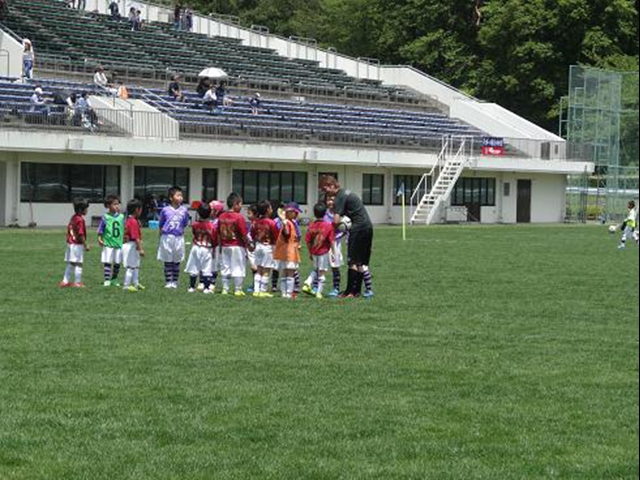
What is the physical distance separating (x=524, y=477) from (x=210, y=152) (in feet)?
130

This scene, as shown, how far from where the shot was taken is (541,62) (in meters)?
72.6

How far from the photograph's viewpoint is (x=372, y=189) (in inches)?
2173

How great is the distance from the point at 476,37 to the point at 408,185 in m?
26.4

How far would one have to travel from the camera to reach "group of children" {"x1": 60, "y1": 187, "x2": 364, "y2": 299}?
1878 centimetres

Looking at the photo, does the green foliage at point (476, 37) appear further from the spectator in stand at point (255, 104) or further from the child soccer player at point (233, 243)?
the child soccer player at point (233, 243)

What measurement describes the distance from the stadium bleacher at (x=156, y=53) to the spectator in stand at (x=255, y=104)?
373 cm

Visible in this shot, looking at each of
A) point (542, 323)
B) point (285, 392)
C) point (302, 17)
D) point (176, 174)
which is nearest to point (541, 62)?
point (302, 17)

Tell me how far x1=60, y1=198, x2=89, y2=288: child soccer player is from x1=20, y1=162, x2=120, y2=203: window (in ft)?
77.8

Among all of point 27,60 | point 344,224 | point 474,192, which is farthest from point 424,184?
point 344,224

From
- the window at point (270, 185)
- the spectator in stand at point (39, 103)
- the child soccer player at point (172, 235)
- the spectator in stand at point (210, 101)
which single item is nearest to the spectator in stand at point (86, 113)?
the spectator in stand at point (39, 103)

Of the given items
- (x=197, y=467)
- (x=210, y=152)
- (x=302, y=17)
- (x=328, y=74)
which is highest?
(x=302, y=17)

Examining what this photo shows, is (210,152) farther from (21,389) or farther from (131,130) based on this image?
(21,389)

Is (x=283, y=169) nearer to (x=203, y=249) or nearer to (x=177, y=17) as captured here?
(x=177, y=17)

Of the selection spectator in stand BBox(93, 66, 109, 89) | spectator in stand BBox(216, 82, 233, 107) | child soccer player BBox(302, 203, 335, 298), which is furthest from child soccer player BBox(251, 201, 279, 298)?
spectator in stand BBox(216, 82, 233, 107)
